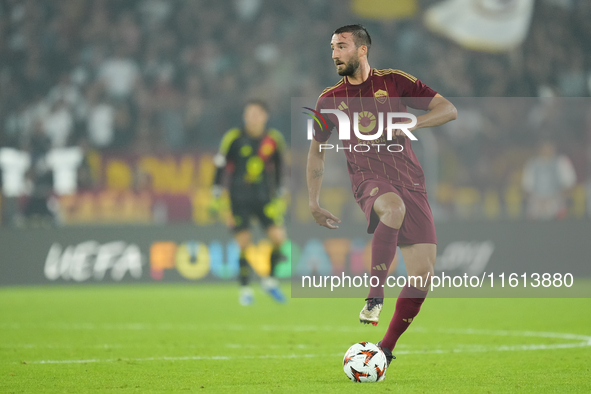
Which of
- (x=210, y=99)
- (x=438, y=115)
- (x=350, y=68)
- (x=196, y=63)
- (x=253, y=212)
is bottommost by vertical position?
(x=253, y=212)

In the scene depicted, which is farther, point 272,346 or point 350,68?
point 272,346

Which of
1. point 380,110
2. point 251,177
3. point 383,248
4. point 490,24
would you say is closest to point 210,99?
point 251,177

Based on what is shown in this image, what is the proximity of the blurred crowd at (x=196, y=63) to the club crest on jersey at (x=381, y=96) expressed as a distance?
9.37 metres

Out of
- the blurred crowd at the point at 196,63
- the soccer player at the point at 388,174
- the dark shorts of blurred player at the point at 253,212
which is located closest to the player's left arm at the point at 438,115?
the soccer player at the point at 388,174

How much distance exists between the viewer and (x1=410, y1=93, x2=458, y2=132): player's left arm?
4.61 metres

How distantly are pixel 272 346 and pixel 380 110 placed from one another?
2.22 m

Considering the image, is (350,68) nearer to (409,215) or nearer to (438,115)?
(438,115)

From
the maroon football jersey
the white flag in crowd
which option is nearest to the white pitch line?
the maroon football jersey

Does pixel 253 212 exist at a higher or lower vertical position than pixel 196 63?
lower

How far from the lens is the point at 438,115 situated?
183 inches

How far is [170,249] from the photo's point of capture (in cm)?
1269

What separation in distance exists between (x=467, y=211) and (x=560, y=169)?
1584mm

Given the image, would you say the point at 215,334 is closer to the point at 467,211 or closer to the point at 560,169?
the point at 467,211

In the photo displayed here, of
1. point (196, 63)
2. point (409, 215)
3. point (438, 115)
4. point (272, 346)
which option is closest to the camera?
point (438, 115)
